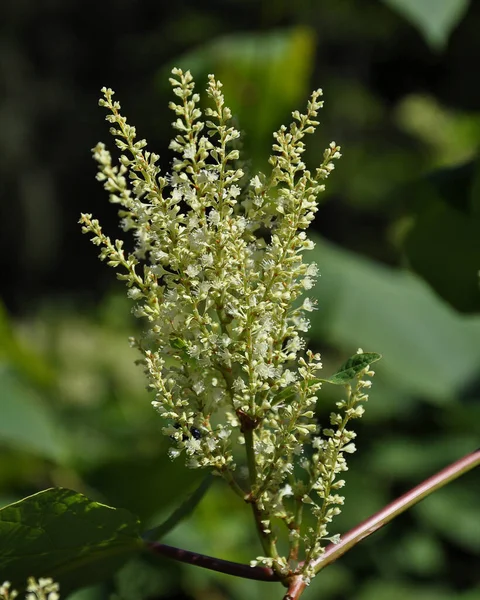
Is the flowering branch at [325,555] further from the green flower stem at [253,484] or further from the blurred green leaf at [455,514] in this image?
the blurred green leaf at [455,514]

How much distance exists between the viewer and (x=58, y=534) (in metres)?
0.89

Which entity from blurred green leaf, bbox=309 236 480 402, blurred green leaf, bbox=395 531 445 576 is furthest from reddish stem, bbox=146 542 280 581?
blurred green leaf, bbox=395 531 445 576

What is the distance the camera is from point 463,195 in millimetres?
1373

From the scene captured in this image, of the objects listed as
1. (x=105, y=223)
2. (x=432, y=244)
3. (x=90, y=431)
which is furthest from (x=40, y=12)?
(x=432, y=244)

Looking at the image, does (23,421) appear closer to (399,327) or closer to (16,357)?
(16,357)

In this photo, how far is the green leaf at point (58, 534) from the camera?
85cm

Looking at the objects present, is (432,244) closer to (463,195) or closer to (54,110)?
(463,195)

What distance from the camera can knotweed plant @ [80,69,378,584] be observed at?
31.2 inches

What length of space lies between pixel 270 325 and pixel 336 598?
3030 millimetres

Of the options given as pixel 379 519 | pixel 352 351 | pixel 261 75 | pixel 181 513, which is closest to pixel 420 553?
pixel 352 351

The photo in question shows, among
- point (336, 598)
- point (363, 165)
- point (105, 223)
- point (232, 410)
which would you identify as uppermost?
point (105, 223)

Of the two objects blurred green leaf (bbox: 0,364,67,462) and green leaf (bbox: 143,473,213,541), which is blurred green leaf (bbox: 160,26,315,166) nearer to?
blurred green leaf (bbox: 0,364,67,462)

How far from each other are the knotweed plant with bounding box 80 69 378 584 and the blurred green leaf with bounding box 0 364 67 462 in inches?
50.4

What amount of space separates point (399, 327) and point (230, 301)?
1937 mm
